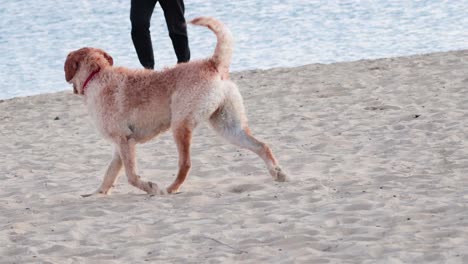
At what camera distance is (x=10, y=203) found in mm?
6496

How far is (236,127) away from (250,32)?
40.1ft

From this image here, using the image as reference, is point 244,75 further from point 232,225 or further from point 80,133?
point 232,225

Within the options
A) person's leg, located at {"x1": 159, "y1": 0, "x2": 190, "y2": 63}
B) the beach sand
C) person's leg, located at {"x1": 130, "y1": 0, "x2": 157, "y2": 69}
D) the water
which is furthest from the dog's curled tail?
the water

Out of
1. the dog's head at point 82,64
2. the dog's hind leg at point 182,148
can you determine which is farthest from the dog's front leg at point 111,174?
the dog's head at point 82,64

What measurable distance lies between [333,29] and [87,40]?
14.3ft

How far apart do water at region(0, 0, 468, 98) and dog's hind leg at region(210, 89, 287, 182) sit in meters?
7.35

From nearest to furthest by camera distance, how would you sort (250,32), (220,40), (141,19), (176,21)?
(220,40) → (141,19) → (176,21) → (250,32)

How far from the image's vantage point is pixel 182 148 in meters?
6.24

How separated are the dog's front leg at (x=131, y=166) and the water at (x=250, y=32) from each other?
283 inches

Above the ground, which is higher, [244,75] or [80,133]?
[80,133]

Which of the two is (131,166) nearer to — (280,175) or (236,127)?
(236,127)

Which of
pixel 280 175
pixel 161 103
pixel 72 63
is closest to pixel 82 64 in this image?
pixel 72 63

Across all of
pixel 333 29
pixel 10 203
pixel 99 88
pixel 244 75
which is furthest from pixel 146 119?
pixel 333 29

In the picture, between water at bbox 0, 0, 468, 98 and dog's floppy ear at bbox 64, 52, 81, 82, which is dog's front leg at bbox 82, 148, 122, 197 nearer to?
dog's floppy ear at bbox 64, 52, 81, 82
